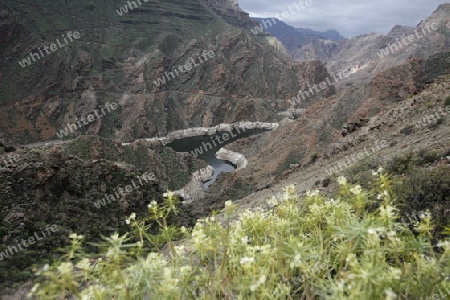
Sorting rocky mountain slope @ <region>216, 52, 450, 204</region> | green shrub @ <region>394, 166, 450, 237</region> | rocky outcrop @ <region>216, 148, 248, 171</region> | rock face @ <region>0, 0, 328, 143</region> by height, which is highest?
rock face @ <region>0, 0, 328, 143</region>

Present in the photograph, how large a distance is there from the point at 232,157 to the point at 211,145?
2421 centimetres

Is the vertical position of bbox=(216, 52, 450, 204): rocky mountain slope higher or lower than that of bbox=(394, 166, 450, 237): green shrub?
lower

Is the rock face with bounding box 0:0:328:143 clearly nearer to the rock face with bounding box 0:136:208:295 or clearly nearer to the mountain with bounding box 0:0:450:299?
the mountain with bounding box 0:0:450:299

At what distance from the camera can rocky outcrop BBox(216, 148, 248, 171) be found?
8531 centimetres

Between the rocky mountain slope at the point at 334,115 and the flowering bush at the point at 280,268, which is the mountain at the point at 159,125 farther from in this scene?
the rocky mountain slope at the point at 334,115

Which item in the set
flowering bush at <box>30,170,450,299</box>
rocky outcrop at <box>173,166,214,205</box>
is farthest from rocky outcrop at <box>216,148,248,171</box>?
flowering bush at <box>30,170,450,299</box>

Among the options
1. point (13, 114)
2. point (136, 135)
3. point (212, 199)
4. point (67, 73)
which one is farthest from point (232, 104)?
point (212, 199)

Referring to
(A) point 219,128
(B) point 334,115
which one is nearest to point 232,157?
(B) point 334,115

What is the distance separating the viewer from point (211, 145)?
116 m

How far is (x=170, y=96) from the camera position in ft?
481

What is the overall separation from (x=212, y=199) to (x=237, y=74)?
124745 millimetres

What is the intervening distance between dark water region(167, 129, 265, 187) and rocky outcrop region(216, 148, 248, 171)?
124cm

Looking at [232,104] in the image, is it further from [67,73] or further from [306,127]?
[306,127]

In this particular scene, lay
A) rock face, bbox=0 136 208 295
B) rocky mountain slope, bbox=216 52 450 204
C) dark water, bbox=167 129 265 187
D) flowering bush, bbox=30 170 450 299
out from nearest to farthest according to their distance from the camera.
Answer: flowering bush, bbox=30 170 450 299, rock face, bbox=0 136 208 295, rocky mountain slope, bbox=216 52 450 204, dark water, bbox=167 129 265 187
